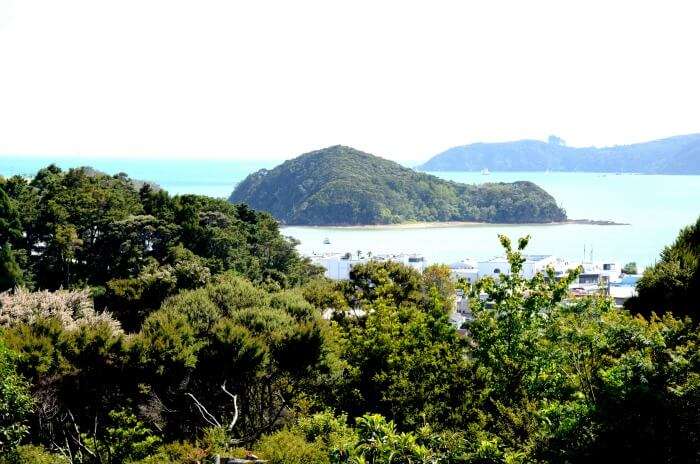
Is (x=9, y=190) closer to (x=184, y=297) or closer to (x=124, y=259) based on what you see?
(x=124, y=259)

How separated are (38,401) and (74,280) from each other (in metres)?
14.5

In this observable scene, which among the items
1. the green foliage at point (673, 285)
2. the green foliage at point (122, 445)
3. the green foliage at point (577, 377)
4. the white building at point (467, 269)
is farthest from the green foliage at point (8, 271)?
the white building at point (467, 269)

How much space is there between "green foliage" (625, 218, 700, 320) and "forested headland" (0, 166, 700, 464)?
3 centimetres

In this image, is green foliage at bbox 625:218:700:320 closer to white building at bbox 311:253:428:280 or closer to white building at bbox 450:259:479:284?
white building at bbox 450:259:479:284

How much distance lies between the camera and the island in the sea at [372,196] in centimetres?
9344

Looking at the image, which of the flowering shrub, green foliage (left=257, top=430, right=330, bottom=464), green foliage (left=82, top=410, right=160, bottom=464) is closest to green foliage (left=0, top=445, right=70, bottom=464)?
green foliage (left=82, top=410, right=160, bottom=464)

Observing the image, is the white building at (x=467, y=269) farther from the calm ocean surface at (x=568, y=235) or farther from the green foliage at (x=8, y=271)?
the green foliage at (x=8, y=271)

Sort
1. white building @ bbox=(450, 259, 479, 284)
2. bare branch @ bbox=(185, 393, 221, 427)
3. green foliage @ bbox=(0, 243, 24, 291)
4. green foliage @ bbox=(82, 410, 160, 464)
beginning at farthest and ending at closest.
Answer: white building @ bbox=(450, 259, 479, 284)
green foliage @ bbox=(0, 243, 24, 291)
bare branch @ bbox=(185, 393, 221, 427)
green foliage @ bbox=(82, 410, 160, 464)

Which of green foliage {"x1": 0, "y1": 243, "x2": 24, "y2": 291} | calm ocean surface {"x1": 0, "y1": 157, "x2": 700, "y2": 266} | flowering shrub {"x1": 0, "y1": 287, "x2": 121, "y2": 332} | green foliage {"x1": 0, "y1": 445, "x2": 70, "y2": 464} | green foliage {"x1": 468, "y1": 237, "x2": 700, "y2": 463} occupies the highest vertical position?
green foliage {"x1": 468, "y1": 237, "x2": 700, "y2": 463}

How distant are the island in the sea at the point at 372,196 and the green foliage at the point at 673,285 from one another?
269ft

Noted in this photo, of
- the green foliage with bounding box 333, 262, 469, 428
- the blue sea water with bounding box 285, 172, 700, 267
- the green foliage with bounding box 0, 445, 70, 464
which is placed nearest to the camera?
the green foliage with bounding box 0, 445, 70, 464

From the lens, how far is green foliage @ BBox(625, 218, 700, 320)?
28.0 feet

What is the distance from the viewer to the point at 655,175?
7766 inches

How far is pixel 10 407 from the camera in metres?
6.32
